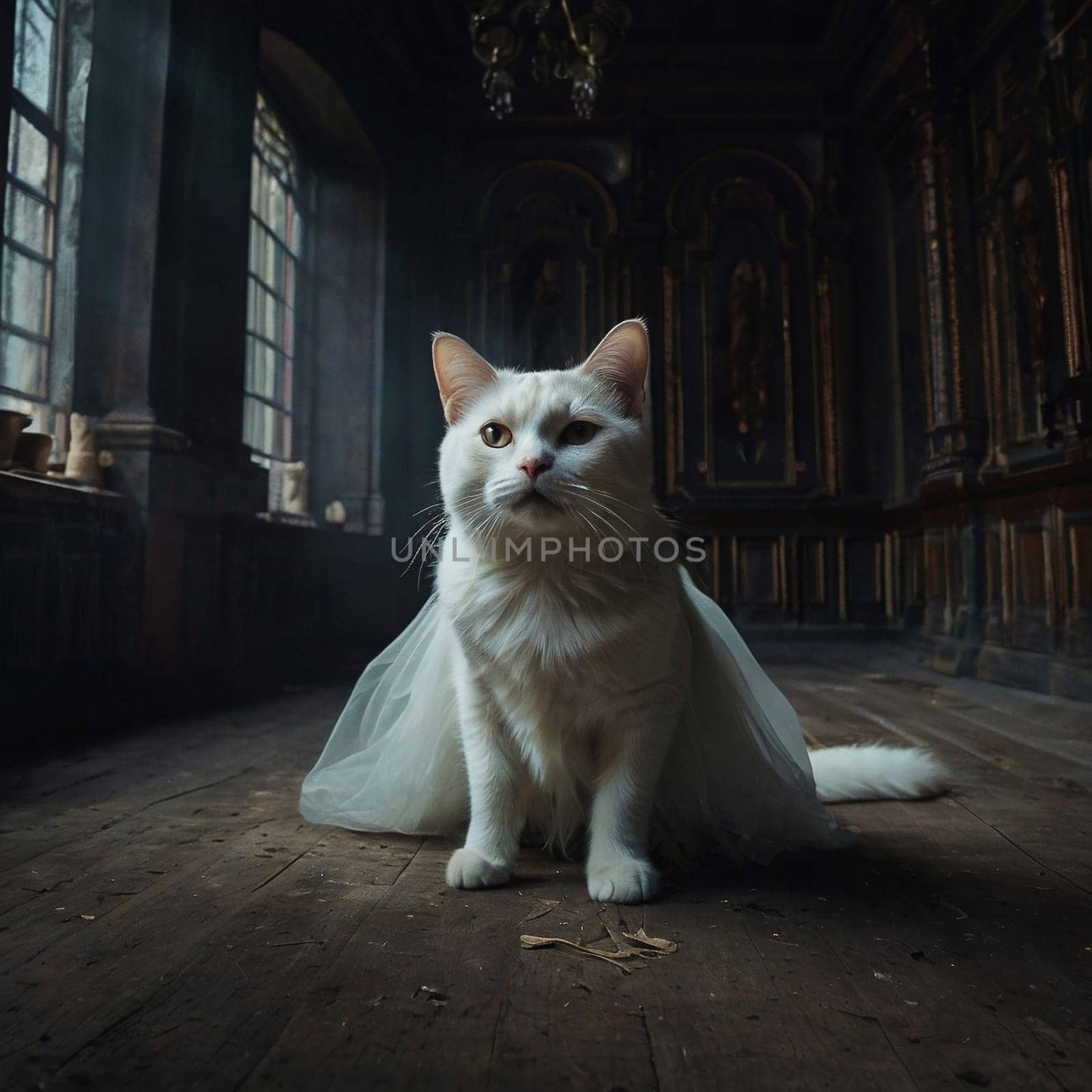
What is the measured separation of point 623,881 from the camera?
3.29 ft

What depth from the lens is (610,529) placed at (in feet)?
3.49

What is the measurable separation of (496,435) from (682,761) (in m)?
0.60

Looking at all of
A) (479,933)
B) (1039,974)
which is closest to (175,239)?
(479,933)

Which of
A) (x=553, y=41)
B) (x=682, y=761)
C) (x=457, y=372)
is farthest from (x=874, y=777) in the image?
(x=553, y=41)

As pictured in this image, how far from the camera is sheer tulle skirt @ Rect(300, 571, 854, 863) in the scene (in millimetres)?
1204

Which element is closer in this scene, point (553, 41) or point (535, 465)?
point (535, 465)

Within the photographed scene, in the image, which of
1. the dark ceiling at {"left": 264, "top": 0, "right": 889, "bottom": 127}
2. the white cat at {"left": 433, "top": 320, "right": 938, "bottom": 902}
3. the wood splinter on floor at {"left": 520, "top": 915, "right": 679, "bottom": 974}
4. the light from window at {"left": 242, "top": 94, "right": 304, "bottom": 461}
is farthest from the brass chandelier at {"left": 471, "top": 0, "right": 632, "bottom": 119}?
the wood splinter on floor at {"left": 520, "top": 915, "right": 679, "bottom": 974}

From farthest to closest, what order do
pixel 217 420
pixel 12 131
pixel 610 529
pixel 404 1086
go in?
1. pixel 217 420
2. pixel 12 131
3. pixel 610 529
4. pixel 404 1086

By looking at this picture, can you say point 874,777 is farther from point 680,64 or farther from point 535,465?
point 680,64

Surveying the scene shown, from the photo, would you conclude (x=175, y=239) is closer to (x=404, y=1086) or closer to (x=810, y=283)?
(x=404, y=1086)

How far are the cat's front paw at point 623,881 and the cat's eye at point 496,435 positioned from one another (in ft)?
1.97

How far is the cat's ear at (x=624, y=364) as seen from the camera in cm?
112

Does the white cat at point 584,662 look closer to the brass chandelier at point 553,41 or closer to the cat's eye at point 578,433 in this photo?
the cat's eye at point 578,433

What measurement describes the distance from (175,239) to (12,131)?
0.55m
